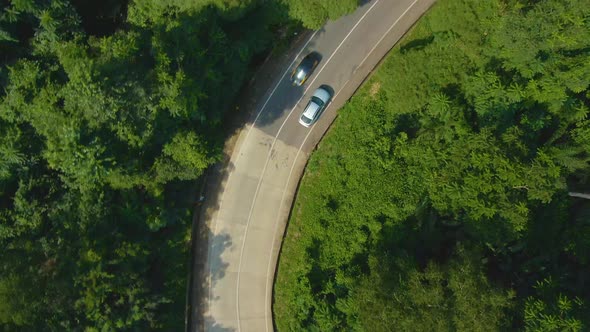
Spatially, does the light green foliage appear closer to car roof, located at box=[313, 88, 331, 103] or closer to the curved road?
the curved road

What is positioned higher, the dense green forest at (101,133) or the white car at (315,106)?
the white car at (315,106)

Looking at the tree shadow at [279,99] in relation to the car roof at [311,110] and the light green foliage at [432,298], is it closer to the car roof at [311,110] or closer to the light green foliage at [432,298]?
the car roof at [311,110]

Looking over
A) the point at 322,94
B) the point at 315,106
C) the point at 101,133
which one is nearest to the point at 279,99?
the point at 315,106

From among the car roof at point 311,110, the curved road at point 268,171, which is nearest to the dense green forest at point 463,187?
the car roof at point 311,110

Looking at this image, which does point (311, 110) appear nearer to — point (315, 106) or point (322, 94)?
point (315, 106)

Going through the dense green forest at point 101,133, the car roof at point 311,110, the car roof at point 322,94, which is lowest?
the dense green forest at point 101,133

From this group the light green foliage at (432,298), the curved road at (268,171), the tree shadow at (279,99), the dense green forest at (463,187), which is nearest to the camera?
the light green foliage at (432,298)

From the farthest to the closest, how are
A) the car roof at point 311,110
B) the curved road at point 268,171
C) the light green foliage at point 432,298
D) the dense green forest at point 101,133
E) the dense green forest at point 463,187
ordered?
the curved road at point 268,171 < the car roof at point 311,110 < the dense green forest at point 463,187 < the dense green forest at point 101,133 < the light green foliage at point 432,298
